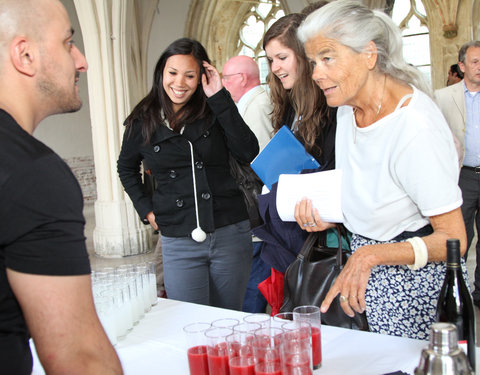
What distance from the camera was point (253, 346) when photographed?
4.55ft

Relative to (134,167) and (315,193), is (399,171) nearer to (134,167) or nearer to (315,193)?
(315,193)

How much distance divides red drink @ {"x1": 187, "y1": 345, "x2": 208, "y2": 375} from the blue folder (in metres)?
1.09

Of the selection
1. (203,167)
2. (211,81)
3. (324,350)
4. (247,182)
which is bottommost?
(324,350)

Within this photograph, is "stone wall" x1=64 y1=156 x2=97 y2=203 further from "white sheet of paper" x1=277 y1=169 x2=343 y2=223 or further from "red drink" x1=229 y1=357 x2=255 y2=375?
"red drink" x1=229 y1=357 x2=255 y2=375

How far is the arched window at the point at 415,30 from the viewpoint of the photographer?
14250 millimetres

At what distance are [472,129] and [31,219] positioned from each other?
4196 millimetres

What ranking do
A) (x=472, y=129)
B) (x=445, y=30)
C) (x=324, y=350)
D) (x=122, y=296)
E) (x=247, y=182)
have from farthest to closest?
(x=445, y=30) < (x=472, y=129) < (x=247, y=182) < (x=122, y=296) < (x=324, y=350)

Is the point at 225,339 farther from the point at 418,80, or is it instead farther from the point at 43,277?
the point at 418,80

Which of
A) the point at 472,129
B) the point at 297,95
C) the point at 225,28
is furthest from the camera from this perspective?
the point at 225,28

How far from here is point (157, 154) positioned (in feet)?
9.24

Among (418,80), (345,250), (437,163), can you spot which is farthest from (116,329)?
(418,80)

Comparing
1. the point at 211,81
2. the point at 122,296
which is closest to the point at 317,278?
the point at 122,296

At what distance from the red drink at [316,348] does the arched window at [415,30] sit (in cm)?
1384

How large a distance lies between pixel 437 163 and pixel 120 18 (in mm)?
6975
